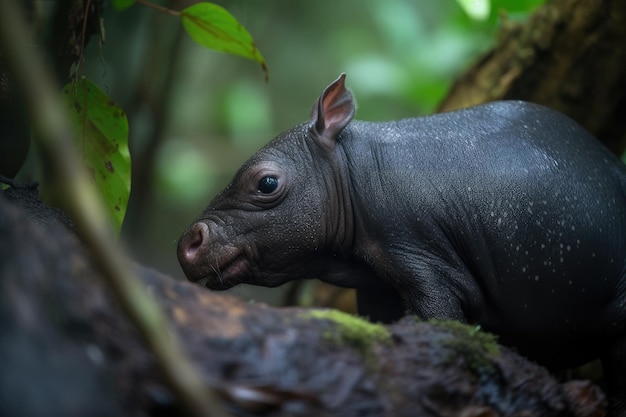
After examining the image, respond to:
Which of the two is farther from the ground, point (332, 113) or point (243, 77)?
point (243, 77)

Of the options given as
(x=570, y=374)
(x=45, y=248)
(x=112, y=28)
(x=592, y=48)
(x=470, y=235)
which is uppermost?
(x=592, y=48)

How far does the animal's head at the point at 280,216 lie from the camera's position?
→ 4309mm

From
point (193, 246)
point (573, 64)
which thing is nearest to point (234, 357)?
point (193, 246)

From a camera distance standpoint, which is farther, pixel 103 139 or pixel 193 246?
pixel 193 246

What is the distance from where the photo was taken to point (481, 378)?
9.21ft

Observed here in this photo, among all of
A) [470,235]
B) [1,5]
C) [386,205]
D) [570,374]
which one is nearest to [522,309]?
[470,235]

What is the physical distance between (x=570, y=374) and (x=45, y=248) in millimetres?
4062

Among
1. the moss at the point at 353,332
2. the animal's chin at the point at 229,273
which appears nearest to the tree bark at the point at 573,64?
the animal's chin at the point at 229,273

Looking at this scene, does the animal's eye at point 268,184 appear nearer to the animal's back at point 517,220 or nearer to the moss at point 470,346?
the animal's back at point 517,220

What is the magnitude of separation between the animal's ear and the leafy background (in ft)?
2.85

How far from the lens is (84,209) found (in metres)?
1.65

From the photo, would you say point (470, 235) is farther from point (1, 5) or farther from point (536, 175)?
point (1, 5)

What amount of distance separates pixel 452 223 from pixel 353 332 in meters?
1.65

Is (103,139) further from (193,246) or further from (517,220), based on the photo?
(517,220)
